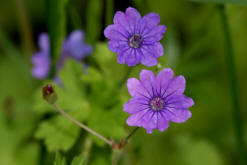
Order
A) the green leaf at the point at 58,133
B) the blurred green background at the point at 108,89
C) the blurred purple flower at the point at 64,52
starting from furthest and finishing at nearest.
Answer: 1. the blurred purple flower at the point at 64,52
2. the blurred green background at the point at 108,89
3. the green leaf at the point at 58,133

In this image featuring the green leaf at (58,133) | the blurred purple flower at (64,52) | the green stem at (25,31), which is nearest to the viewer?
the green leaf at (58,133)

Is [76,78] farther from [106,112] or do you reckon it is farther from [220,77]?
[220,77]

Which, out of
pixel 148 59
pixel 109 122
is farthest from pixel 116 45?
pixel 109 122

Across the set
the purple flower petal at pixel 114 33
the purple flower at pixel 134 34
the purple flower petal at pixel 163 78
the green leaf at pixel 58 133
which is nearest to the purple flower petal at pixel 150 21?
the purple flower at pixel 134 34

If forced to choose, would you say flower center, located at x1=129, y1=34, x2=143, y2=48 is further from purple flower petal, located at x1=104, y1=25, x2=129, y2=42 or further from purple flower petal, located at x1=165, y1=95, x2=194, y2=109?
purple flower petal, located at x1=165, y1=95, x2=194, y2=109

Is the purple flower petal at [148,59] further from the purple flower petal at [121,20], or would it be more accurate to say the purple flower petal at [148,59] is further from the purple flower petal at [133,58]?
the purple flower petal at [121,20]

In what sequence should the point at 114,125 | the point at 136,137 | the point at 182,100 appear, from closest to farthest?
the point at 182,100, the point at 114,125, the point at 136,137

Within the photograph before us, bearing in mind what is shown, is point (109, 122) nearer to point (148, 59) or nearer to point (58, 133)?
point (58, 133)

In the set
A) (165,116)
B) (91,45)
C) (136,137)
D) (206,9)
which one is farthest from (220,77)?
(165,116)
